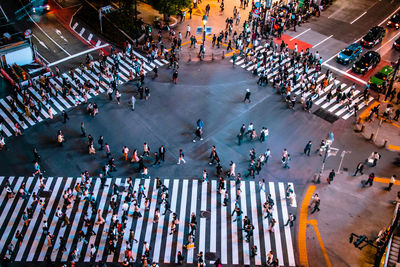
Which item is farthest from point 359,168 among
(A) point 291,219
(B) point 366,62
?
(B) point 366,62

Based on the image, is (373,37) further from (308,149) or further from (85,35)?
(85,35)

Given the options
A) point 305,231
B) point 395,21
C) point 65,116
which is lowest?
point 305,231

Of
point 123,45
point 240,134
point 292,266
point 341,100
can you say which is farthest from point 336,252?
point 123,45

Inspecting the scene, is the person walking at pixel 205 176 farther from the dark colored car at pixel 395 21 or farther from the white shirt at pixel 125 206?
the dark colored car at pixel 395 21

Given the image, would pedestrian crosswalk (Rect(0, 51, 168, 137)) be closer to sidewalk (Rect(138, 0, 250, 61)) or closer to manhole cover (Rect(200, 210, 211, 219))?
sidewalk (Rect(138, 0, 250, 61))

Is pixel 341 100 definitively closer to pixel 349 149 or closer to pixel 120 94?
pixel 349 149

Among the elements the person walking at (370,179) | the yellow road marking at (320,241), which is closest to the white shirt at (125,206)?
the yellow road marking at (320,241)

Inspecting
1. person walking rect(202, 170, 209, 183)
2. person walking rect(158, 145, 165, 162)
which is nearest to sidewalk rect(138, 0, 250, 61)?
person walking rect(158, 145, 165, 162)

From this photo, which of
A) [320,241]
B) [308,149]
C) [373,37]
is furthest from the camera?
[373,37]
